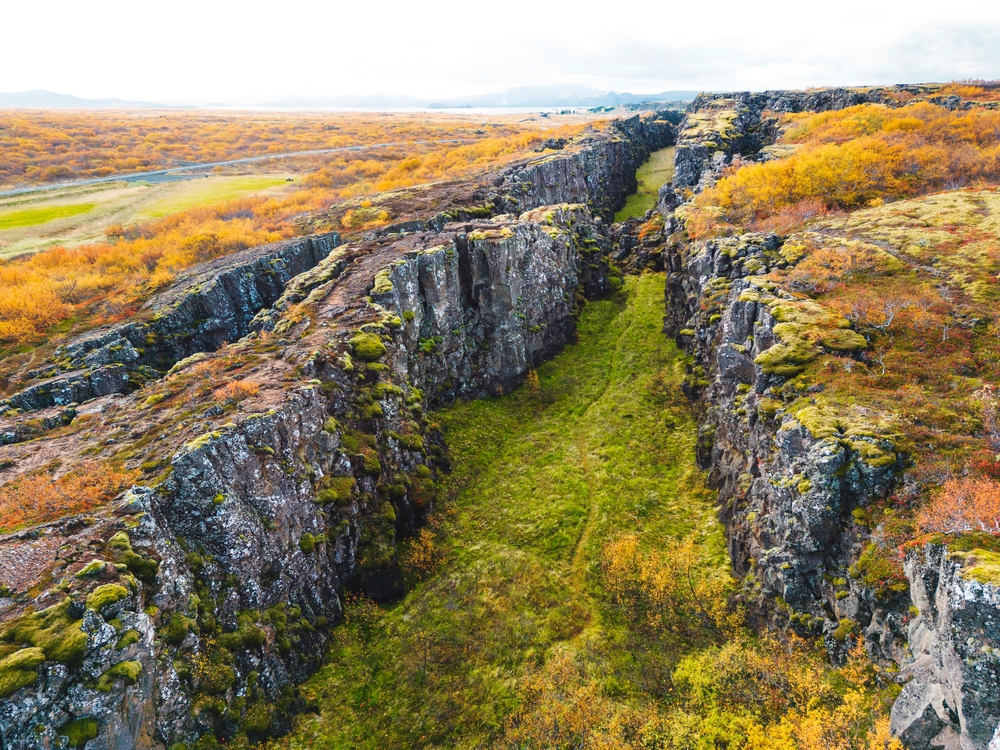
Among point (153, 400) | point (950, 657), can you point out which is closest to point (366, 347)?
point (153, 400)

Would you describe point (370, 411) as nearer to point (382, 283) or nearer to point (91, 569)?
point (382, 283)

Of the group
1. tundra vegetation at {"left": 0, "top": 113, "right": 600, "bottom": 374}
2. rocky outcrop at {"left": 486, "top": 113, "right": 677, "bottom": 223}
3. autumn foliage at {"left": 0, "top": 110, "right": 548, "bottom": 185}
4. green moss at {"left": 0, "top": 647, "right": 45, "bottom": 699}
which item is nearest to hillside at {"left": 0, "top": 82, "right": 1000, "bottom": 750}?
green moss at {"left": 0, "top": 647, "right": 45, "bottom": 699}

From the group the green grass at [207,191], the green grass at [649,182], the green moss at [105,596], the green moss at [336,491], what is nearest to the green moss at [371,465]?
the green moss at [336,491]

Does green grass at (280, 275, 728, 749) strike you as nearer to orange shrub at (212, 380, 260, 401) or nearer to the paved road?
orange shrub at (212, 380, 260, 401)

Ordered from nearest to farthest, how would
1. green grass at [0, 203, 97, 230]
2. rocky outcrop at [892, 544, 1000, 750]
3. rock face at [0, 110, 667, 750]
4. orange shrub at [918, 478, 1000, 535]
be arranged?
rocky outcrop at [892, 544, 1000, 750] < rock face at [0, 110, 667, 750] < orange shrub at [918, 478, 1000, 535] < green grass at [0, 203, 97, 230]

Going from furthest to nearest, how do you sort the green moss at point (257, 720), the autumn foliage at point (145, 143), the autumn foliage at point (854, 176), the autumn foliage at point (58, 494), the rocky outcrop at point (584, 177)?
the autumn foliage at point (145, 143)
the rocky outcrop at point (584, 177)
the autumn foliage at point (854, 176)
the green moss at point (257, 720)
the autumn foliage at point (58, 494)

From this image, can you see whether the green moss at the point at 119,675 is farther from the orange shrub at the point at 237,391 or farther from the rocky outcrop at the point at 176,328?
the rocky outcrop at the point at 176,328

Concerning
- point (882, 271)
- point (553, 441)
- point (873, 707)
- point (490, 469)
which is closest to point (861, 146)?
point (882, 271)
